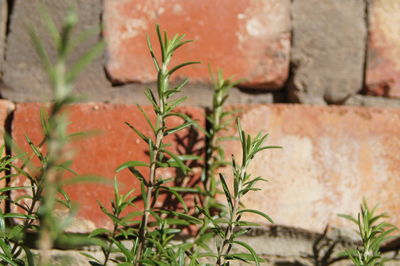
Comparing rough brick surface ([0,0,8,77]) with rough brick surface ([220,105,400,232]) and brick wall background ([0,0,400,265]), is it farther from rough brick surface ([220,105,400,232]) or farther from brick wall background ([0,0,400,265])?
rough brick surface ([220,105,400,232])

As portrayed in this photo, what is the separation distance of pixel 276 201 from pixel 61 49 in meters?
0.88

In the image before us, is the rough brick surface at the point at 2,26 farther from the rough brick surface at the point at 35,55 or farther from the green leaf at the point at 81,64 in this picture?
the green leaf at the point at 81,64

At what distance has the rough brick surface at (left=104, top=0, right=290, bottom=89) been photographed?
4.09ft

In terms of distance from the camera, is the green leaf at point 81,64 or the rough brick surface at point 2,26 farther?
the rough brick surface at point 2,26

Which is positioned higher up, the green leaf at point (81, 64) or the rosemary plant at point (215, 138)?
the green leaf at point (81, 64)

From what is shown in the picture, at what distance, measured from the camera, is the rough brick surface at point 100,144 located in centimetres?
117

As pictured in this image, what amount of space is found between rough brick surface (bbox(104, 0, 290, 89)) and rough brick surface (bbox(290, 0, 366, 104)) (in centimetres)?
4

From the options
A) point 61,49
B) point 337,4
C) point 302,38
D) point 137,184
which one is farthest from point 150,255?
point 337,4

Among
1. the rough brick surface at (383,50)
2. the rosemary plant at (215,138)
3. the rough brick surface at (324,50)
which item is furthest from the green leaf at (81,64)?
the rough brick surface at (383,50)

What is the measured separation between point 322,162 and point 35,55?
79 centimetres

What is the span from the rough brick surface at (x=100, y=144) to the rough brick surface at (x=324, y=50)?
1.02 ft

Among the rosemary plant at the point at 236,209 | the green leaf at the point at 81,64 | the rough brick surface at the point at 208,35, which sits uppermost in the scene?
the rough brick surface at the point at 208,35

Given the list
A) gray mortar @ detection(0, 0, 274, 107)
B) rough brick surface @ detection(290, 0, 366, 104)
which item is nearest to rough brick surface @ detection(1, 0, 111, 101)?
gray mortar @ detection(0, 0, 274, 107)

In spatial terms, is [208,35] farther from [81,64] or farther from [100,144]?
[81,64]
